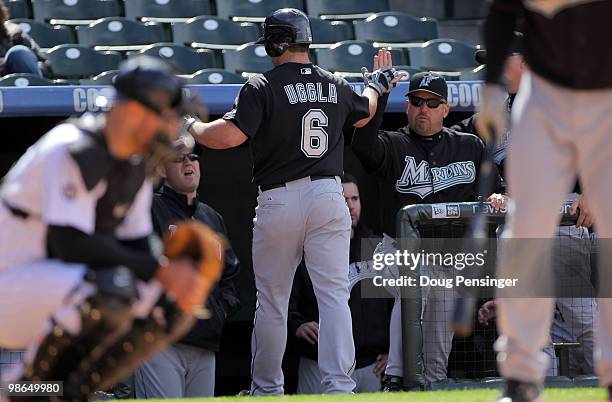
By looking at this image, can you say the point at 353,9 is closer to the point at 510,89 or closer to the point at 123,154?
the point at 510,89

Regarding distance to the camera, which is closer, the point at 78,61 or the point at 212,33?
the point at 78,61

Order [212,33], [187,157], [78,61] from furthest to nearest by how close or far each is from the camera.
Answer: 1. [212,33]
2. [78,61]
3. [187,157]

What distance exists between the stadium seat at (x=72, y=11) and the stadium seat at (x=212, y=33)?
66 centimetres

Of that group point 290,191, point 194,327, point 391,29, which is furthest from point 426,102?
point 391,29

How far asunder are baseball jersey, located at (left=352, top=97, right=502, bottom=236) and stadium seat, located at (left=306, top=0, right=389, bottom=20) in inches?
131

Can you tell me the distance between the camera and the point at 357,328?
648cm

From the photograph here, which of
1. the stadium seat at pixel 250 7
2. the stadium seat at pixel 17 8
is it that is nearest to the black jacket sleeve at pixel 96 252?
the stadium seat at pixel 17 8

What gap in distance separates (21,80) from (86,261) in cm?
379

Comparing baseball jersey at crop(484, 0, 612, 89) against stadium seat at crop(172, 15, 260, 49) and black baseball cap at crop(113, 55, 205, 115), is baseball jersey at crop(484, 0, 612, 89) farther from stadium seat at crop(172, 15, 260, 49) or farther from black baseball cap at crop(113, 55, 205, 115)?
stadium seat at crop(172, 15, 260, 49)

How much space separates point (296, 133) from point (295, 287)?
1.01 meters

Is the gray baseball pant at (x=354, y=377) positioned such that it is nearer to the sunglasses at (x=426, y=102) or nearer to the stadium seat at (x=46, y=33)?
the sunglasses at (x=426, y=102)

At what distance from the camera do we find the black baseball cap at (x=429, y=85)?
6.39 metres

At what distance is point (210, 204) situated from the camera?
23.6 feet

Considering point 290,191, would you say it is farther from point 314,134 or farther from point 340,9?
point 340,9
